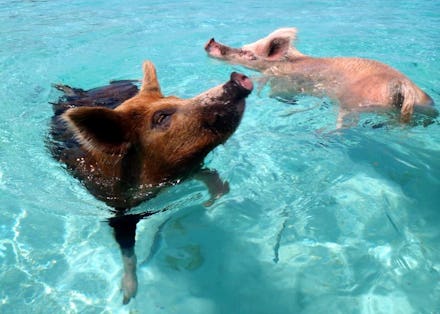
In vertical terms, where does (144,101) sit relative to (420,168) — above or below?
above

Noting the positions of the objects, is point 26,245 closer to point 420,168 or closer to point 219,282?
point 219,282

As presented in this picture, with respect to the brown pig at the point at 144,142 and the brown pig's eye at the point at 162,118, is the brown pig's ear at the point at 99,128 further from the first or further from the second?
the brown pig's eye at the point at 162,118

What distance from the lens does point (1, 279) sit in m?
3.61

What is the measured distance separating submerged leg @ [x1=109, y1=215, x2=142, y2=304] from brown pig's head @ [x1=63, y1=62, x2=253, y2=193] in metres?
0.33

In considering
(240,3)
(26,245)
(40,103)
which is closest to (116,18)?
(240,3)

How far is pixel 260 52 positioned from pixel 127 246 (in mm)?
4418

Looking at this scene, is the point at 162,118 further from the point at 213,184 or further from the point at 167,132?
the point at 213,184

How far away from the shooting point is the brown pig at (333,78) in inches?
207

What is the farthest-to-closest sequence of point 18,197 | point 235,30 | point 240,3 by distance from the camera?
point 240,3
point 235,30
point 18,197

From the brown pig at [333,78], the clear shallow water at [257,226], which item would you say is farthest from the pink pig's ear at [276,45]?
the clear shallow water at [257,226]

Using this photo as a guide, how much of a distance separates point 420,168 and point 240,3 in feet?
38.6

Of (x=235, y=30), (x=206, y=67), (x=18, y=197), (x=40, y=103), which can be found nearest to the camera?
(x=18, y=197)

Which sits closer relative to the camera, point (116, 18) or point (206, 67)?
point (206, 67)

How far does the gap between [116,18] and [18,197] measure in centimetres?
925
